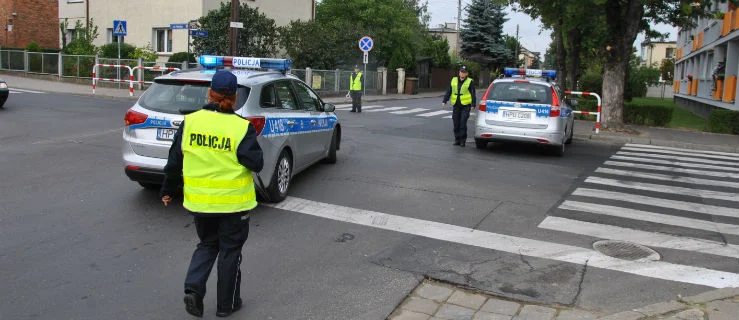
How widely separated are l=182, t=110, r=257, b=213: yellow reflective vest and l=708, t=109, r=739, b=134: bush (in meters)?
18.4

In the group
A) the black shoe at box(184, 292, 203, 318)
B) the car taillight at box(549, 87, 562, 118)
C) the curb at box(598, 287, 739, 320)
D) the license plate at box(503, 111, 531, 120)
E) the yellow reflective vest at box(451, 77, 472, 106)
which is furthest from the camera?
the yellow reflective vest at box(451, 77, 472, 106)

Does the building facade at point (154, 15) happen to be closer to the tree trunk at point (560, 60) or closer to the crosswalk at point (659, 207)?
the tree trunk at point (560, 60)

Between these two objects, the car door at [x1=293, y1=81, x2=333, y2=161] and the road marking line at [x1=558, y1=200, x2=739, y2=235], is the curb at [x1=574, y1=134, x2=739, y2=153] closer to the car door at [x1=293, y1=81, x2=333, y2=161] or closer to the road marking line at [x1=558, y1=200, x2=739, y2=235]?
the road marking line at [x1=558, y1=200, x2=739, y2=235]

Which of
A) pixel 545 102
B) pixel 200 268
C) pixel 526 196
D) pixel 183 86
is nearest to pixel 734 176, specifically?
pixel 545 102

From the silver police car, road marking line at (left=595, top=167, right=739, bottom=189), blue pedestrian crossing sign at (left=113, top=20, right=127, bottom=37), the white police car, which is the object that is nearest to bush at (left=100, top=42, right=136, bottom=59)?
blue pedestrian crossing sign at (left=113, top=20, right=127, bottom=37)

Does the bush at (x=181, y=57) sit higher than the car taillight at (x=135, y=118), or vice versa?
the bush at (x=181, y=57)

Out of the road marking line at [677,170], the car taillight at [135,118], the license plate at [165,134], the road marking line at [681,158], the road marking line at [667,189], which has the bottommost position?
the road marking line at [667,189]

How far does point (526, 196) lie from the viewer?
27.7 feet

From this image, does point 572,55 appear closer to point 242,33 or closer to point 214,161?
point 242,33

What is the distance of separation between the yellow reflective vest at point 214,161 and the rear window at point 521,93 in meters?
9.06

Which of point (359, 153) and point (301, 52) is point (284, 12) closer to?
point (301, 52)

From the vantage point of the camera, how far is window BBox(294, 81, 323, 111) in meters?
8.75

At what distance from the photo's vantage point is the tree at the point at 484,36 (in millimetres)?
66188

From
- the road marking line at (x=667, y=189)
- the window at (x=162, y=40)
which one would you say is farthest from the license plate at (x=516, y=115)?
the window at (x=162, y=40)
